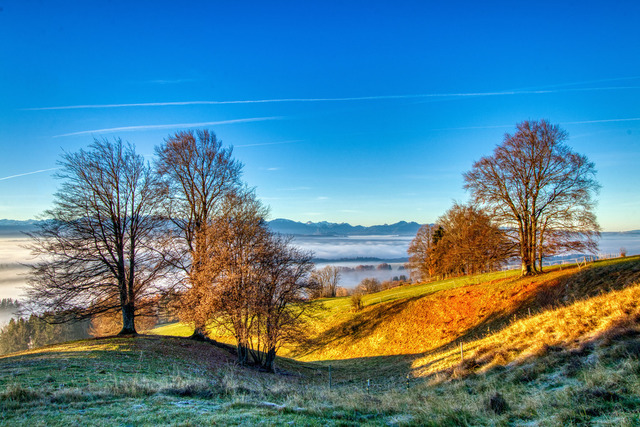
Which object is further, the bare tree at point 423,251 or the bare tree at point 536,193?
the bare tree at point 423,251

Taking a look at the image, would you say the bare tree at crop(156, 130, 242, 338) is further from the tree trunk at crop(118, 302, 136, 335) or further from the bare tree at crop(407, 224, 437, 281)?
the bare tree at crop(407, 224, 437, 281)

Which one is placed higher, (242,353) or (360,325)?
(242,353)

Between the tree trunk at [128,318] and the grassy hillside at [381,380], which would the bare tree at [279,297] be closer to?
the grassy hillside at [381,380]

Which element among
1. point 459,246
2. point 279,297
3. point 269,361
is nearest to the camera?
point 279,297

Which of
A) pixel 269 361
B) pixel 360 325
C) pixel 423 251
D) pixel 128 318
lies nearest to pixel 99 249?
pixel 128 318

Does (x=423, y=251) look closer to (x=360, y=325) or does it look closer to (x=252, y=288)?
(x=360, y=325)

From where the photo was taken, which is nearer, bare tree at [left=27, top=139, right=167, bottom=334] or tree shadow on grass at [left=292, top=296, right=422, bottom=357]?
bare tree at [left=27, top=139, right=167, bottom=334]

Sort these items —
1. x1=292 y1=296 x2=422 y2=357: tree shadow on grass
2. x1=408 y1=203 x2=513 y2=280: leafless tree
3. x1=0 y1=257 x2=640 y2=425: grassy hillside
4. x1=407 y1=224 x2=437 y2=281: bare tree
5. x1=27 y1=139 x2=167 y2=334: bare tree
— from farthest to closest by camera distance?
x1=407 y1=224 x2=437 y2=281: bare tree
x1=292 y1=296 x2=422 y2=357: tree shadow on grass
x1=408 y1=203 x2=513 y2=280: leafless tree
x1=27 y1=139 x2=167 y2=334: bare tree
x1=0 y1=257 x2=640 y2=425: grassy hillside

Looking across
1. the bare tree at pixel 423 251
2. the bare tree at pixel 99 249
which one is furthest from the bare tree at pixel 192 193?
the bare tree at pixel 423 251

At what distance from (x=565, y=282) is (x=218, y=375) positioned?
23394 mm

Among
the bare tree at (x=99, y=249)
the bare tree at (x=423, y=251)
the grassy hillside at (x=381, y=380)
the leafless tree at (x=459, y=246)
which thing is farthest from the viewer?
→ the bare tree at (x=423, y=251)

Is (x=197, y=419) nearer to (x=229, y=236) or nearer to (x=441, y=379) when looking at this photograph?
(x=441, y=379)

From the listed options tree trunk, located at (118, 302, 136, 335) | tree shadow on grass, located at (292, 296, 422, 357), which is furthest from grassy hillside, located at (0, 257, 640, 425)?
tree shadow on grass, located at (292, 296, 422, 357)

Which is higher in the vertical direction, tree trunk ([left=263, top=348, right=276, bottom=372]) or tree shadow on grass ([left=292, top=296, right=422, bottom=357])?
A: tree trunk ([left=263, top=348, right=276, bottom=372])
